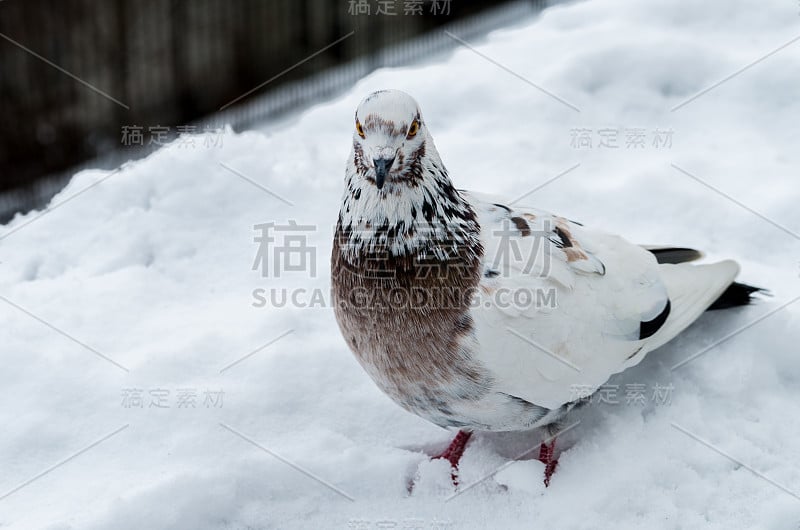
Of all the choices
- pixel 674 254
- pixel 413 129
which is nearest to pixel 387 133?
pixel 413 129

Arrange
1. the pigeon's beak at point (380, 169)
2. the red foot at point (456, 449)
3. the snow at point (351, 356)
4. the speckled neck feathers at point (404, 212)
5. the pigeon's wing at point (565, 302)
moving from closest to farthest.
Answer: the pigeon's beak at point (380, 169)
the speckled neck feathers at point (404, 212)
the pigeon's wing at point (565, 302)
the snow at point (351, 356)
the red foot at point (456, 449)

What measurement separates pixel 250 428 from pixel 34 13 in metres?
6.34

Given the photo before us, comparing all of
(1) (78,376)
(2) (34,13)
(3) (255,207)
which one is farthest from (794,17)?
(2) (34,13)

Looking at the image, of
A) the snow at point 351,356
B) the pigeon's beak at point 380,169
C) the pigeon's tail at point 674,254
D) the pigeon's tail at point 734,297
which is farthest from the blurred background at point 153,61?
the pigeon's beak at point 380,169

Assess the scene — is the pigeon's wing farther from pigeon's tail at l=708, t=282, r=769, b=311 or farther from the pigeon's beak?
the pigeon's beak

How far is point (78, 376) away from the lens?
13.6ft

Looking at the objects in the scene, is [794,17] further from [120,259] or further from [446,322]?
[120,259]

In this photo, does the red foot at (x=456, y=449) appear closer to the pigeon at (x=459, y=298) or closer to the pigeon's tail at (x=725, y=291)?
the pigeon at (x=459, y=298)

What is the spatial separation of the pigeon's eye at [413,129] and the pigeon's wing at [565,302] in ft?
2.02

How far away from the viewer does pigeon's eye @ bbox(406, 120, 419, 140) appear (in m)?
3.18

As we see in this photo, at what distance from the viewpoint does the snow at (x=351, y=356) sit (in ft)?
11.6

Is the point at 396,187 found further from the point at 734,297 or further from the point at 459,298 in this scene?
the point at 734,297

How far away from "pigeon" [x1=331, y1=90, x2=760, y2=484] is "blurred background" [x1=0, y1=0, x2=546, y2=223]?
16.7 ft

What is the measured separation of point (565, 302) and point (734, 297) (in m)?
1.08
